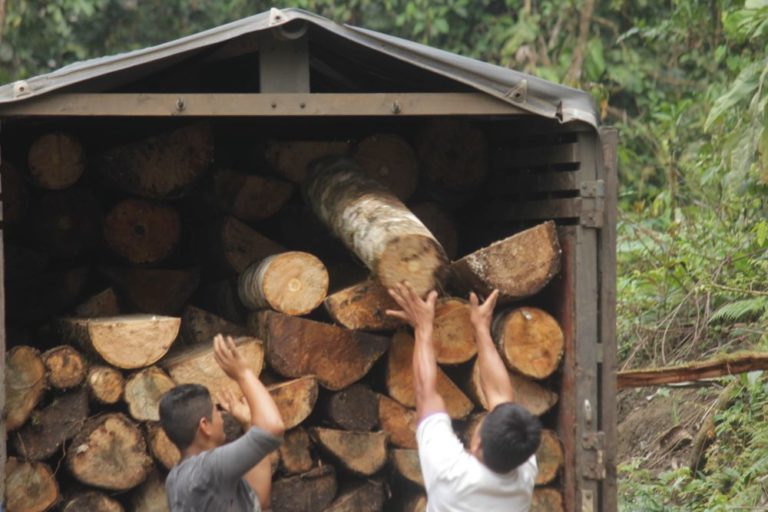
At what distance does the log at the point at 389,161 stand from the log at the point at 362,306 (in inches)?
41.9

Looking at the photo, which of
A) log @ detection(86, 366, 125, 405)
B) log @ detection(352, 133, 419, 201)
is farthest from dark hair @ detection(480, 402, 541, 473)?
log @ detection(352, 133, 419, 201)

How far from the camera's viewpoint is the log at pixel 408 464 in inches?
245

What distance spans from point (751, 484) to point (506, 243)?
2418mm

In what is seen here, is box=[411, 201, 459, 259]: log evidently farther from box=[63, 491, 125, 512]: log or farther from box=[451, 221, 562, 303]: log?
box=[63, 491, 125, 512]: log

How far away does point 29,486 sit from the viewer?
5.84 m

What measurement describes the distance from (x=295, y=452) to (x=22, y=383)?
4.28 feet

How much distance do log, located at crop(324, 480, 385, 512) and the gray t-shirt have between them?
5.11 ft

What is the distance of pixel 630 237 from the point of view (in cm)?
1065

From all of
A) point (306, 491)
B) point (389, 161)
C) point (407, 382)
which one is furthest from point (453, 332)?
point (389, 161)

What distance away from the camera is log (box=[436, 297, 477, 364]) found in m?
6.13

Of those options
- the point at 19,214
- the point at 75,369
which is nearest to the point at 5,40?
the point at 19,214

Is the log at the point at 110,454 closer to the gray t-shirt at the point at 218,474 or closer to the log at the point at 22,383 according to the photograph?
the log at the point at 22,383

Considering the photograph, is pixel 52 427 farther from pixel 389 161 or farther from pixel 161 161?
pixel 389 161

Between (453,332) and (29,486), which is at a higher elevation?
(453,332)
